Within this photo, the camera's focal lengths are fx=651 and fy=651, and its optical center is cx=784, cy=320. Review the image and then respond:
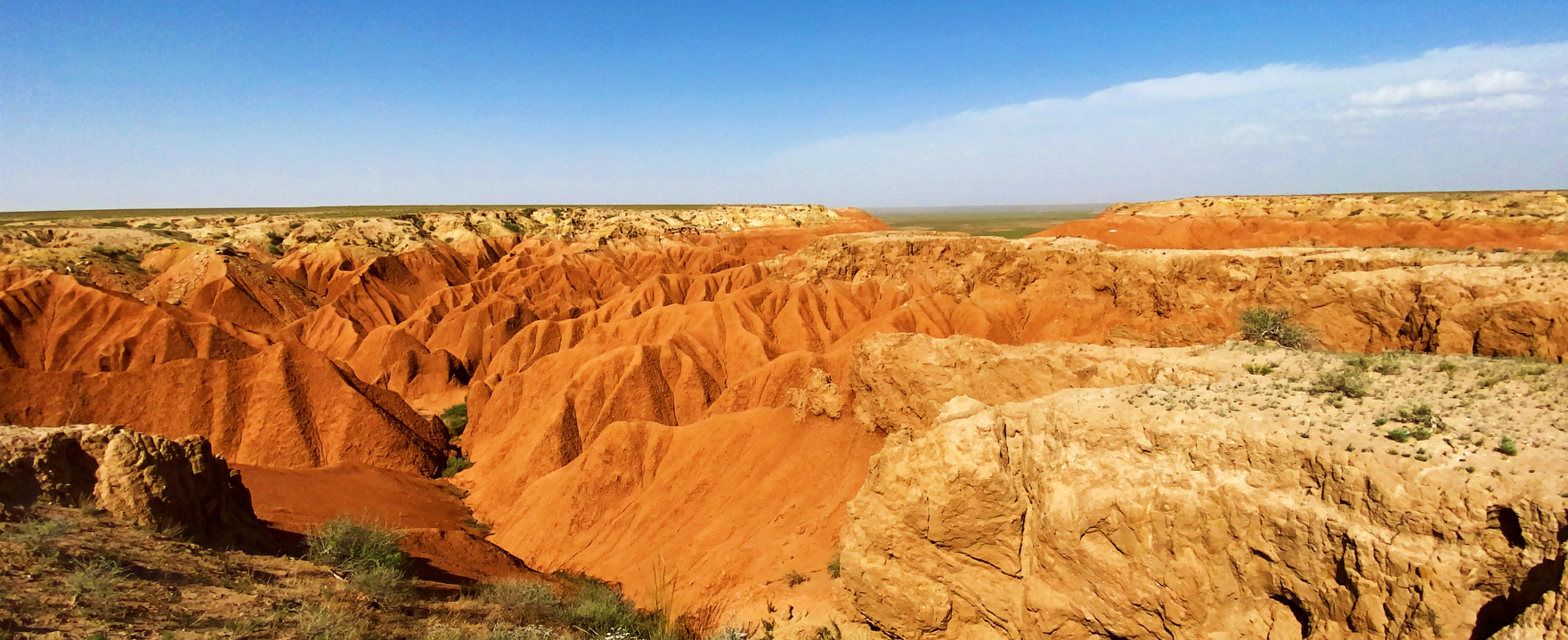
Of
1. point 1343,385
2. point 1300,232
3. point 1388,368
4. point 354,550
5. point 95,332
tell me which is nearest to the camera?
point 1343,385

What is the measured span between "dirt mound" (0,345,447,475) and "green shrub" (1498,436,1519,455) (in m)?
25.8

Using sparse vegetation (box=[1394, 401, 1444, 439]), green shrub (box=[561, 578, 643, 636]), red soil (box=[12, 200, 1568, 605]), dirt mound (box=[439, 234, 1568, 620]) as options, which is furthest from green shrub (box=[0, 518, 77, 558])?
sparse vegetation (box=[1394, 401, 1444, 439])

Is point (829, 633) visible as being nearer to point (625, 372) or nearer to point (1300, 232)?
point (625, 372)

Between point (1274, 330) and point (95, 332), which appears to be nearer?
point (1274, 330)

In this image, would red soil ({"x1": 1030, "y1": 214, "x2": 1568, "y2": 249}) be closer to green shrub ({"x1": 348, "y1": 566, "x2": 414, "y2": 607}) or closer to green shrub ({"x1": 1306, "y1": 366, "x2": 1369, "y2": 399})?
green shrub ({"x1": 1306, "y1": 366, "x2": 1369, "y2": 399})

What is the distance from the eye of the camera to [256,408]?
73.9 ft

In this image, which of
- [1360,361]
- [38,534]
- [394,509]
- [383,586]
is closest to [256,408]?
[394,509]

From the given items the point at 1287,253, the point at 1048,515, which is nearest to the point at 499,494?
the point at 1048,515

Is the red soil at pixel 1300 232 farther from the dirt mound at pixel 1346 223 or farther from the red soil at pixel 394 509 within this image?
the red soil at pixel 394 509

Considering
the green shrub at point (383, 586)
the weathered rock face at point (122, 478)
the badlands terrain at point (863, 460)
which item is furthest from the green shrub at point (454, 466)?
the green shrub at point (383, 586)

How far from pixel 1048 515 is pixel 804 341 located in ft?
88.3

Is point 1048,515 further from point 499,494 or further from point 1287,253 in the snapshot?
point 1287,253

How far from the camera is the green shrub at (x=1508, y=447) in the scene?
5.74m

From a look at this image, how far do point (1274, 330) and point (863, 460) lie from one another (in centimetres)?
1041
